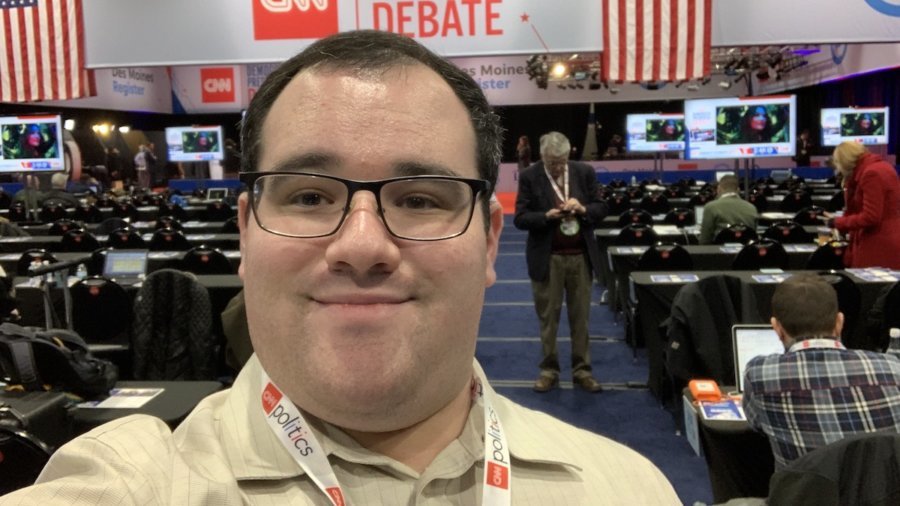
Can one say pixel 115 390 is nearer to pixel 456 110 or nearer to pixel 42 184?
pixel 456 110

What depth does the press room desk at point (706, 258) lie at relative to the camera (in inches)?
226

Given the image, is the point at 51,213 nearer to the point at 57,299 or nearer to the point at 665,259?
the point at 57,299

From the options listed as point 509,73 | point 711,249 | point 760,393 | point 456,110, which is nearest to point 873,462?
point 760,393

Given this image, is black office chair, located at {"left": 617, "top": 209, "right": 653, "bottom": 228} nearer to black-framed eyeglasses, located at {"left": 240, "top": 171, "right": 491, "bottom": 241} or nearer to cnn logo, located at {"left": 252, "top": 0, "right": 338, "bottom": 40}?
cnn logo, located at {"left": 252, "top": 0, "right": 338, "bottom": 40}

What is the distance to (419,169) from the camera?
2.55 feet

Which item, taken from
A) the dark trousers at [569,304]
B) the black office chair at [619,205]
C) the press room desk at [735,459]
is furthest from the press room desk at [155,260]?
the black office chair at [619,205]

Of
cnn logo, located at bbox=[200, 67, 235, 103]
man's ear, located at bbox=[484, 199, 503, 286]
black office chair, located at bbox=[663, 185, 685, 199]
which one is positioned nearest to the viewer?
man's ear, located at bbox=[484, 199, 503, 286]

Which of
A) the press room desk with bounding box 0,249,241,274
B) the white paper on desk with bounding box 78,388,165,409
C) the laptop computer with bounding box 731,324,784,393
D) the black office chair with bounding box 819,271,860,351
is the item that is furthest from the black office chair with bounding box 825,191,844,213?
the white paper on desk with bounding box 78,388,165,409

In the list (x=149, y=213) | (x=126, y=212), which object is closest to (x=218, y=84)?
(x=149, y=213)

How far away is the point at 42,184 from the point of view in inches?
628

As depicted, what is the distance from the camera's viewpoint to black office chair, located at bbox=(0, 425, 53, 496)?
194 centimetres

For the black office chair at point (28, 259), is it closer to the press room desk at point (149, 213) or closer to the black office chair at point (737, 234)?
the press room desk at point (149, 213)

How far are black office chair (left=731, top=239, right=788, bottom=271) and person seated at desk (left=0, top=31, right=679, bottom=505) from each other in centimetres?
496

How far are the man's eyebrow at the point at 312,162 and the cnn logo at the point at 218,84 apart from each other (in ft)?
67.8
